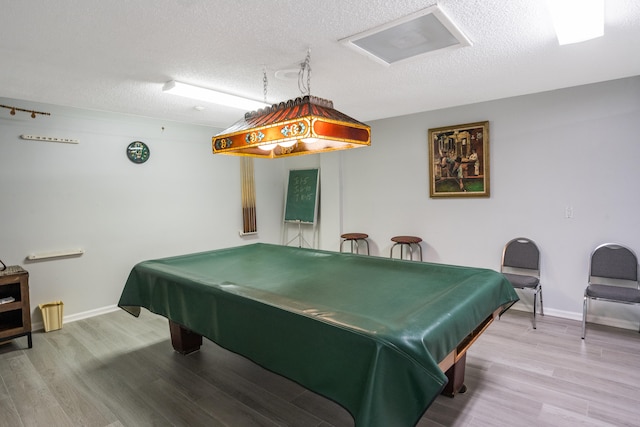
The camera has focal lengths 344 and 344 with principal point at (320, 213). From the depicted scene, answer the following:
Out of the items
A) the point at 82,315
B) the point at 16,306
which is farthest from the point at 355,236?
the point at 16,306

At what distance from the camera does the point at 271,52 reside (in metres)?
2.43

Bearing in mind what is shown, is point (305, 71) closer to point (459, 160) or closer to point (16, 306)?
point (459, 160)

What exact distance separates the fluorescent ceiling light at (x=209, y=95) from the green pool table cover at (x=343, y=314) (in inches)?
61.0

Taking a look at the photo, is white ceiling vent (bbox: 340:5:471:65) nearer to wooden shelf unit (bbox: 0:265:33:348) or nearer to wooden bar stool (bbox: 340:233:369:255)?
wooden bar stool (bbox: 340:233:369:255)

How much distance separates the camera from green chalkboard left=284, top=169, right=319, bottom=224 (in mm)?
5719

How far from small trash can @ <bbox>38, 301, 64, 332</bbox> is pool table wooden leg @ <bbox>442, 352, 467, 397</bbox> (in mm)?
3842

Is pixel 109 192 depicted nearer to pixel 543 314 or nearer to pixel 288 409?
pixel 288 409

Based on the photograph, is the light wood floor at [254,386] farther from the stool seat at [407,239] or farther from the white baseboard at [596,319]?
the stool seat at [407,239]

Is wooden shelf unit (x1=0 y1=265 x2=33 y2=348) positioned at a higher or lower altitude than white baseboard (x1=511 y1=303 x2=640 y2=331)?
higher

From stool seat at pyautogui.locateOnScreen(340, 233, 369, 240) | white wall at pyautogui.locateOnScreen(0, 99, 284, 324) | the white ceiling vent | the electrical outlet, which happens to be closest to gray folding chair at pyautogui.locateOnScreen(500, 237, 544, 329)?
the electrical outlet

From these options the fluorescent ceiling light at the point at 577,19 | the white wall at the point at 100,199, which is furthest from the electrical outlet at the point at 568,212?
the white wall at the point at 100,199

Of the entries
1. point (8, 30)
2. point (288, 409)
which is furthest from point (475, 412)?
point (8, 30)

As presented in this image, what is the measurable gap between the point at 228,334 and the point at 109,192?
309 cm

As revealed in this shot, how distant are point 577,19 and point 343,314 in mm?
2180
